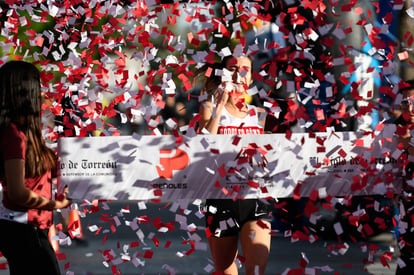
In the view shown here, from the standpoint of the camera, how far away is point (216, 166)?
4398 millimetres

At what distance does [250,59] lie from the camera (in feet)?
15.8

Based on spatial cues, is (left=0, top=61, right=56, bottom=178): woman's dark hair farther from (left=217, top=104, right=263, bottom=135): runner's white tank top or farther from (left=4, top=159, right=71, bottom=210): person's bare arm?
(left=217, top=104, right=263, bottom=135): runner's white tank top

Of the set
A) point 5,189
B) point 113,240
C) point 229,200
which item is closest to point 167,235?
point 113,240

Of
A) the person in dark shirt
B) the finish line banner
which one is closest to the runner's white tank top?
the finish line banner

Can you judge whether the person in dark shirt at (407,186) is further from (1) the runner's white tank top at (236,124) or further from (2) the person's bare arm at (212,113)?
(2) the person's bare arm at (212,113)

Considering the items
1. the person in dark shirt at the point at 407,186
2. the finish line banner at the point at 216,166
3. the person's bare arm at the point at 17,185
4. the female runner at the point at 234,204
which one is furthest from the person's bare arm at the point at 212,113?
the person's bare arm at the point at 17,185

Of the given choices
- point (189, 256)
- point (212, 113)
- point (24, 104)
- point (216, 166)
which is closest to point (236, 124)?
point (212, 113)

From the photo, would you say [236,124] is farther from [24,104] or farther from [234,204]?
[24,104]

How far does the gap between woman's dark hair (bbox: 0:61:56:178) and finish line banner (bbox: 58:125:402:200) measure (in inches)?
27.6

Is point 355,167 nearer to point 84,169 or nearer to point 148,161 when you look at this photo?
point 148,161

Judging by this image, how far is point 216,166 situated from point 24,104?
135cm

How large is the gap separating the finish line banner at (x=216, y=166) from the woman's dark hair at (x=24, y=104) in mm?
702

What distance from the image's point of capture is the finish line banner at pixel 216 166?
14.4ft

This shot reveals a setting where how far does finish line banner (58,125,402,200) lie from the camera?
4387 millimetres
